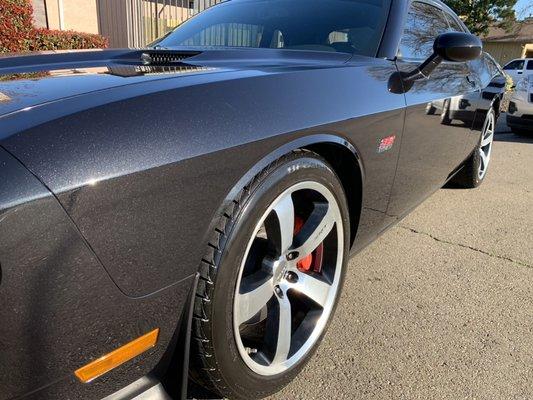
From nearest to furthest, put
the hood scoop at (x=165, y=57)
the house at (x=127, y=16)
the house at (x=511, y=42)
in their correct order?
1. the hood scoop at (x=165, y=57)
2. the house at (x=127, y=16)
3. the house at (x=511, y=42)

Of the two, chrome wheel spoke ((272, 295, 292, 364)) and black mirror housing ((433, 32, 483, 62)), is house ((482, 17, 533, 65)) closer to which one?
black mirror housing ((433, 32, 483, 62))

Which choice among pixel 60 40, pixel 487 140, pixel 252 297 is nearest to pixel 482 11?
pixel 60 40

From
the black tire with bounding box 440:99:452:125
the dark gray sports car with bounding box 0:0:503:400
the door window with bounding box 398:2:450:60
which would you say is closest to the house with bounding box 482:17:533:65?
the door window with bounding box 398:2:450:60

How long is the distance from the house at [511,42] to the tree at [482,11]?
2285 millimetres

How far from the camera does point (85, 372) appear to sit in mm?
1039

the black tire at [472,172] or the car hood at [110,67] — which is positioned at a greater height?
the car hood at [110,67]

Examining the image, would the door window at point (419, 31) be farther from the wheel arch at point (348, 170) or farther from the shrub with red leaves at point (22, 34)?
the shrub with red leaves at point (22, 34)

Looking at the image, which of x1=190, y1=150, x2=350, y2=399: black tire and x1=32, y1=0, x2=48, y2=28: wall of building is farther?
x1=32, y1=0, x2=48, y2=28: wall of building

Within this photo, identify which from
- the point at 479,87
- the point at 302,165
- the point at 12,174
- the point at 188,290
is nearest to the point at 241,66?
the point at 302,165

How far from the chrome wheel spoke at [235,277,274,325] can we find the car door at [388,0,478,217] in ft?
3.26

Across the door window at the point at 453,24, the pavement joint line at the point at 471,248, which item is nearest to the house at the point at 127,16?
the door window at the point at 453,24

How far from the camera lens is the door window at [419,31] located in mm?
2543

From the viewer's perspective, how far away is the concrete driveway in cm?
180

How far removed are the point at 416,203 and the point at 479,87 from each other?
1.37 meters
